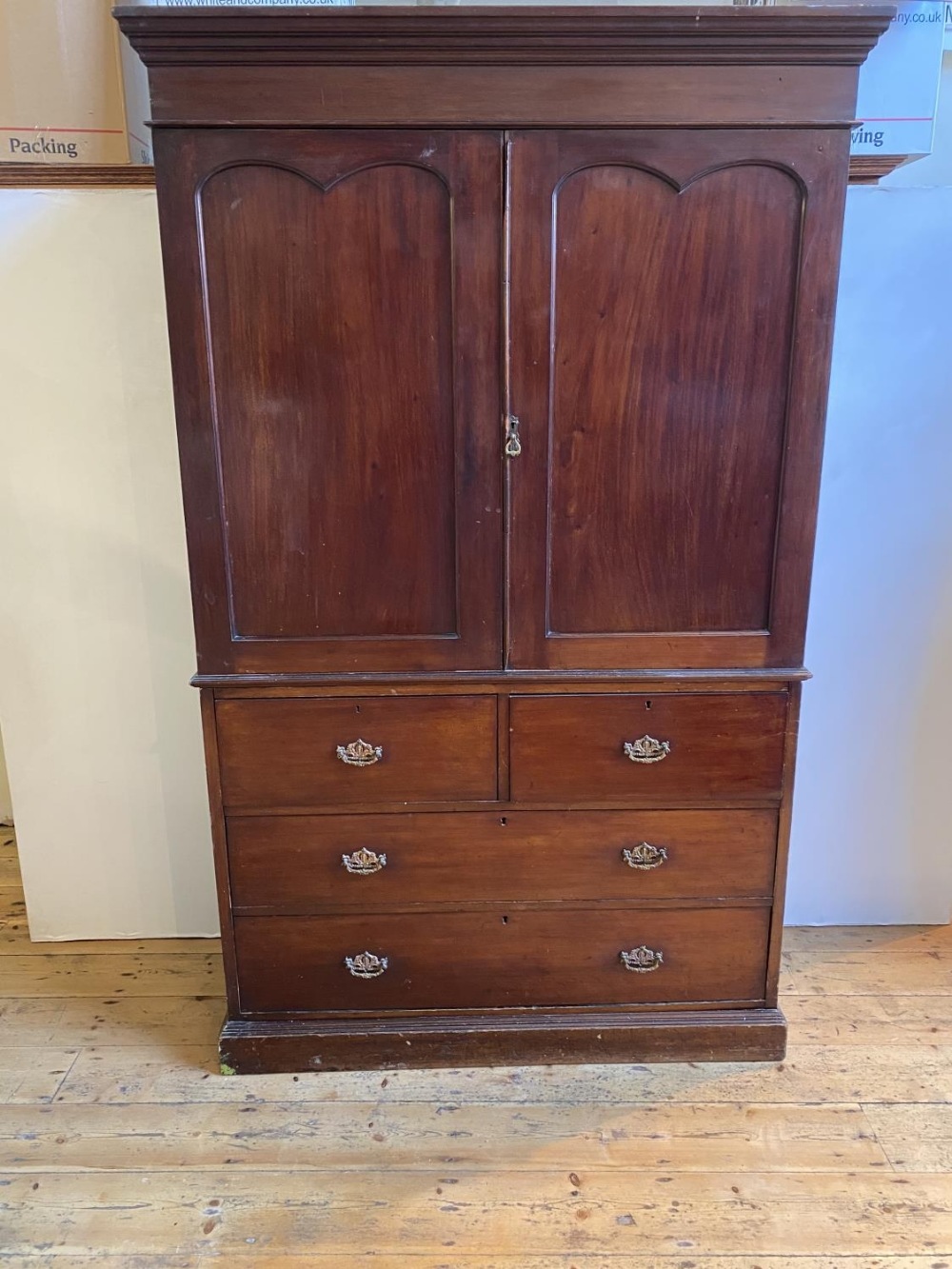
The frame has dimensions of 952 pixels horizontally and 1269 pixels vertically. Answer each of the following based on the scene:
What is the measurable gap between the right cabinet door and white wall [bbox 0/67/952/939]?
52cm

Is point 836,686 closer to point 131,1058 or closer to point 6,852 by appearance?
point 131,1058

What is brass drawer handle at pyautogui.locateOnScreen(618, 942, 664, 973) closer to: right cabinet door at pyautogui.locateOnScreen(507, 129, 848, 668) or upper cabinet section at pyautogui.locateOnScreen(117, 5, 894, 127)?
right cabinet door at pyautogui.locateOnScreen(507, 129, 848, 668)

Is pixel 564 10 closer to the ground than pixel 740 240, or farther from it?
farther from it

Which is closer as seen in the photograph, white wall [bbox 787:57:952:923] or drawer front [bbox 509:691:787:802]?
drawer front [bbox 509:691:787:802]

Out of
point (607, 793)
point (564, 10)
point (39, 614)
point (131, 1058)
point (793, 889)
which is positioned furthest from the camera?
point (793, 889)

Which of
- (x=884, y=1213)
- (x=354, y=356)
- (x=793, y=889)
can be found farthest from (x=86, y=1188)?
(x=793, y=889)

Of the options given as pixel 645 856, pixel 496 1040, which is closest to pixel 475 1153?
pixel 496 1040

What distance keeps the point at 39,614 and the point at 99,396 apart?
20.7 inches

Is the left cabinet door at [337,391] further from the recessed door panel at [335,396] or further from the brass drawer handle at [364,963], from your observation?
the brass drawer handle at [364,963]

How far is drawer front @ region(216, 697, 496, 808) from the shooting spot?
167 centimetres

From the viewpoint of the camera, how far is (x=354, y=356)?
1524mm

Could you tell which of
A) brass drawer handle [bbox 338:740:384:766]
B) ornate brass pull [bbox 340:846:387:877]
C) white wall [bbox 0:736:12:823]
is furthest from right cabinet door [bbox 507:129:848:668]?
white wall [bbox 0:736:12:823]

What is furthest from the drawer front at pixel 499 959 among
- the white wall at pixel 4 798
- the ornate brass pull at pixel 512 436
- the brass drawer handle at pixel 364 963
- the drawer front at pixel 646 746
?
the white wall at pixel 4 798

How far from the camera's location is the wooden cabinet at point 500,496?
4.67 ft
